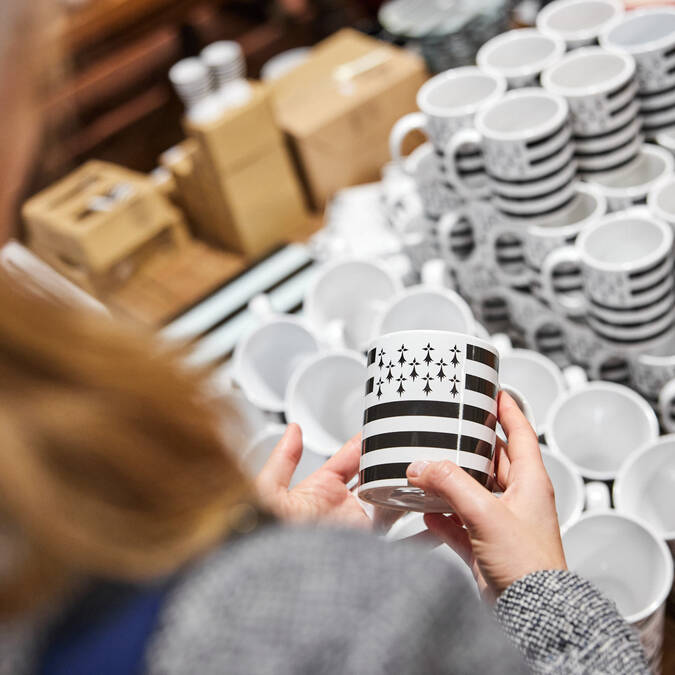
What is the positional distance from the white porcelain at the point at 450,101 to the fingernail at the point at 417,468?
84 centimetres

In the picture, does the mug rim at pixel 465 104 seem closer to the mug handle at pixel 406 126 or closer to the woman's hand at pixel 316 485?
the mug handle at pixel 406 126

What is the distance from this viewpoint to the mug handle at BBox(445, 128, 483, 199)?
153cm

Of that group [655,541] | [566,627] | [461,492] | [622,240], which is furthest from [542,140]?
[566,627]

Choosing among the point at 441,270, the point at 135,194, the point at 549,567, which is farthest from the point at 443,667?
the point at 135,194

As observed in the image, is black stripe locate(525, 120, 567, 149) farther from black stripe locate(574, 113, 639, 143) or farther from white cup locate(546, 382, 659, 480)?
white cup locate(546, 382, 659, 480)

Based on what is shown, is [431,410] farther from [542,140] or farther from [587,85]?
[587,85]

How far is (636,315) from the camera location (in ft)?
4.53

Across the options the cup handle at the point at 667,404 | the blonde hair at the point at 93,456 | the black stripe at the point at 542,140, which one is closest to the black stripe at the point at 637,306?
the cup handle at the point at 667,404

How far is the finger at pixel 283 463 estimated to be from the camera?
103cm

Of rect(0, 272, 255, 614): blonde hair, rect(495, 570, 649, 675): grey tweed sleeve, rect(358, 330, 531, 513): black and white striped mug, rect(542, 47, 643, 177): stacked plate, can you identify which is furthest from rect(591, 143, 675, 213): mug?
rect(0, 272, 255, 614): blonde hair

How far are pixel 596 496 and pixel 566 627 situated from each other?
0.62 m

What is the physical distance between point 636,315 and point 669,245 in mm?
120

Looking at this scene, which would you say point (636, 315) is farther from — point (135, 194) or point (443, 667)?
point (135, 194)

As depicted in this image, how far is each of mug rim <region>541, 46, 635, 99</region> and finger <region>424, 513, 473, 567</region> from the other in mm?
797
